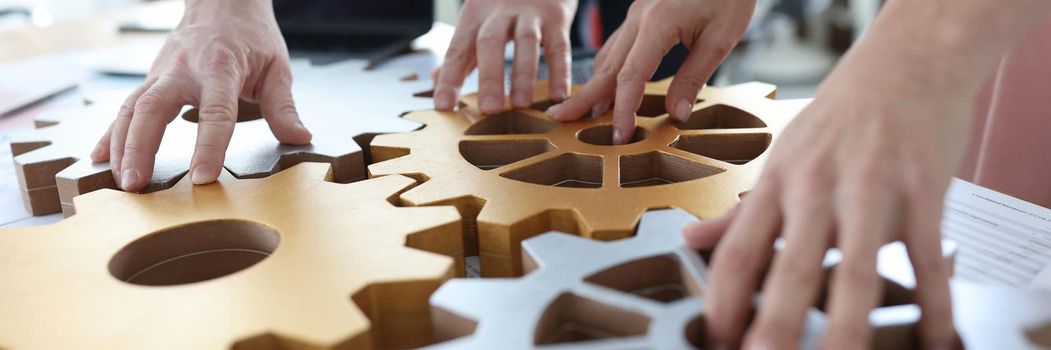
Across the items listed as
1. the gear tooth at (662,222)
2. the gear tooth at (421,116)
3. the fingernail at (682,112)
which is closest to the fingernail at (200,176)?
the gear tooth at (421,116)

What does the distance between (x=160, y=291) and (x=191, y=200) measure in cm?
31

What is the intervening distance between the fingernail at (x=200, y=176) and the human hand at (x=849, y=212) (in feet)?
2.56

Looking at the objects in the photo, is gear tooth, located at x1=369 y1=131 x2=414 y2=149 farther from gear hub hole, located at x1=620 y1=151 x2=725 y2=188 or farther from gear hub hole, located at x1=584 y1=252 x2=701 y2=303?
gear hub hole, located at x1=584 y1=252 x2=701 y2=303

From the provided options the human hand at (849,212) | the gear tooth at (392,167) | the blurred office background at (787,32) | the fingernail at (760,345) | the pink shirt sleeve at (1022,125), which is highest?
the human hand at (849,212)

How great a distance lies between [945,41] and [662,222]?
0.35 m

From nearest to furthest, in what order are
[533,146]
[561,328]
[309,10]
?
[561,328]
[533,146]
[309,10]

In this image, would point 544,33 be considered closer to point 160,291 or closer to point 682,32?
point 682,32

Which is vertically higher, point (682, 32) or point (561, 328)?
point (682, 32)

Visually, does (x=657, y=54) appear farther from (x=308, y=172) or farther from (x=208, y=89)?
(x=208, y=89)

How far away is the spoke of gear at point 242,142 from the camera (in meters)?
1.36

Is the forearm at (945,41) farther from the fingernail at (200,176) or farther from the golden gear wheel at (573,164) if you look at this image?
the fingernail at (200,176)

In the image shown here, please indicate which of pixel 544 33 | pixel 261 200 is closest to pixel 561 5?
pixel 544 33

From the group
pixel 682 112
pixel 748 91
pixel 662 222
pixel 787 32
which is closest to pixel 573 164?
pixel 682 112

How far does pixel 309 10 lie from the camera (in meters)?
2.55
